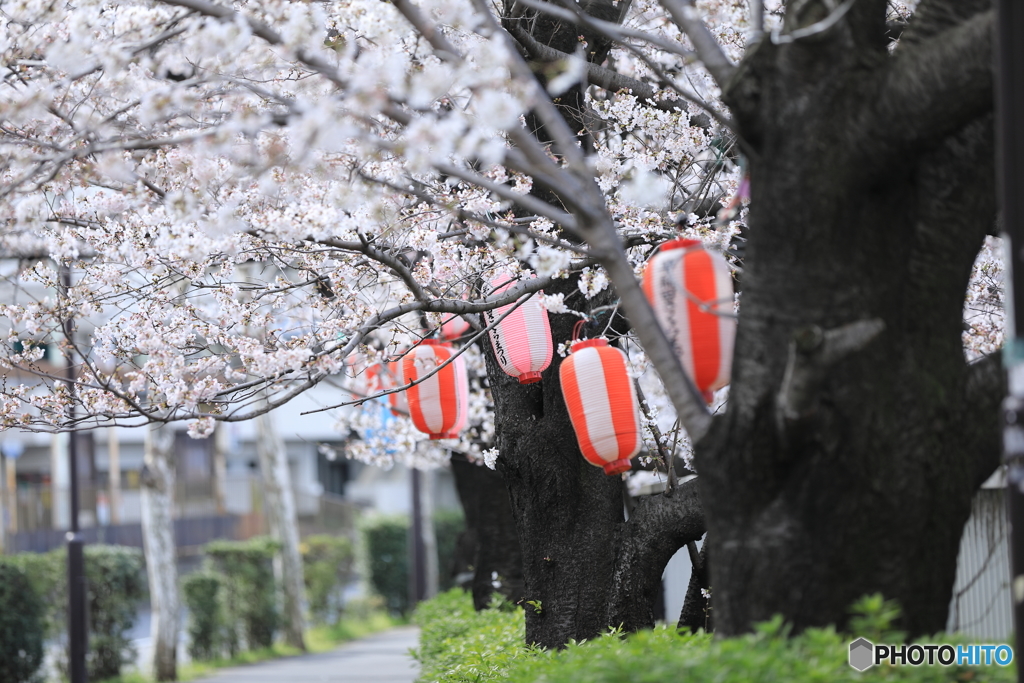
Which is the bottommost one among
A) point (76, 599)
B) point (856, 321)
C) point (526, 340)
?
point (76, 599)

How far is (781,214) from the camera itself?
3580 mm

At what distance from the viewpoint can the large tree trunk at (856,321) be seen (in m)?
3.46

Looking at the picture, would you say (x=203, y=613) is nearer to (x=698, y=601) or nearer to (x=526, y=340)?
(x=698, y=601)

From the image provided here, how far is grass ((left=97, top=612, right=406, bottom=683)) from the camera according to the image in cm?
1500

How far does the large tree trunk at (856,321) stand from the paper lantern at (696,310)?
0.52 feet

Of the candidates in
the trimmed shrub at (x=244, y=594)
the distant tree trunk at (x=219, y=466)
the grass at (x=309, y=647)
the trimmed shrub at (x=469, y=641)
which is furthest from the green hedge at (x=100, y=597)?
the distant tree trunk at (x=219, y=466)

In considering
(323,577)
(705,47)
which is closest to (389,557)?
(323,577)

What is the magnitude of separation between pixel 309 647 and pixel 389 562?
4.62 m

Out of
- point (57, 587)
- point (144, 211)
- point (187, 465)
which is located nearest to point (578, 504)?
point (144, 211)

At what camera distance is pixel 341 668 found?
1515cm

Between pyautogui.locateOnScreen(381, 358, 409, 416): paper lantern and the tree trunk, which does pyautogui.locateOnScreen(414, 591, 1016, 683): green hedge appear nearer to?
pyautogui.locateOnScreen(381, 358, 409, 416): paper lantern

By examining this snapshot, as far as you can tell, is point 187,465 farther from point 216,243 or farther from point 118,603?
point 216,243

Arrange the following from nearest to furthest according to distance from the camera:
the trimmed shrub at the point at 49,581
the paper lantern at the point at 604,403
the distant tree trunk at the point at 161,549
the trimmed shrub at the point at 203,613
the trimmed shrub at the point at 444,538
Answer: the paper lantern at the point at 604,403 → the trimmed shrub at the point at 49,581 → the distant tree trunk at the point at 161,549 → the trimmed shrub at the point at 203,613 → the trimmed shrub at the point at 444,538

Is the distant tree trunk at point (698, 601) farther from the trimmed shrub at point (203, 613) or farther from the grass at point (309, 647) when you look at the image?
the trimmed shrub at point (203, 613)
